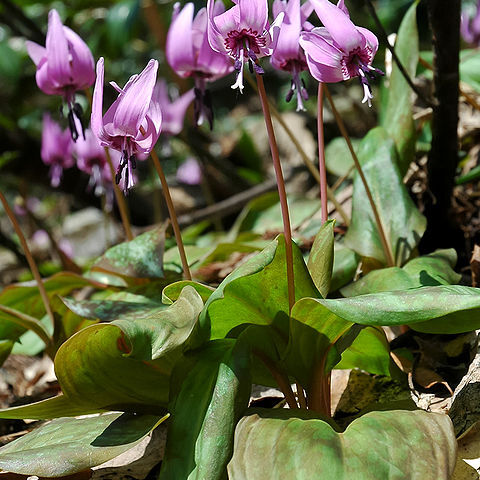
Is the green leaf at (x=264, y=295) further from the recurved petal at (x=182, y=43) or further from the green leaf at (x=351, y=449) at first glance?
the recurved petal at (x=182, y=43)

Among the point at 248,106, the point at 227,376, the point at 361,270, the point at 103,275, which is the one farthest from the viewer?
the point at 248,106

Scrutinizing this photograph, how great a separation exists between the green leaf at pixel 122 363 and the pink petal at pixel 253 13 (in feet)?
1.80

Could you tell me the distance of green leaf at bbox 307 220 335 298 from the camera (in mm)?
1400

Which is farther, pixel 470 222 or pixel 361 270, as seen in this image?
pixel 470 222

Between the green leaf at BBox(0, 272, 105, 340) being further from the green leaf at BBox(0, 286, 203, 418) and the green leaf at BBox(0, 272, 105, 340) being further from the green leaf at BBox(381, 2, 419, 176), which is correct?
the green leaf at BBox(381, 2, 419, 176)

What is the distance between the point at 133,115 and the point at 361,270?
94 centimetres

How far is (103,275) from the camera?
2289 mm

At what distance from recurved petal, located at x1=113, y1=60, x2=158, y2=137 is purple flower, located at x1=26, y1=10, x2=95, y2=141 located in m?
0.61

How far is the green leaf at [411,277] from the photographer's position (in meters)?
1.62

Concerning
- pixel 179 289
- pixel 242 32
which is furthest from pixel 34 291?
pixel 242 32

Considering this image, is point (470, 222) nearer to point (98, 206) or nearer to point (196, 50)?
point (196, 50)

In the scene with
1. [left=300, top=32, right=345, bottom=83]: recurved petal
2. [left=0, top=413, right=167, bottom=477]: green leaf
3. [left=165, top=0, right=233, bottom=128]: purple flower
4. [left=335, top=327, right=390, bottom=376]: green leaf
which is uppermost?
[left=165, top=0, right=233, bottom=128]: purple flower

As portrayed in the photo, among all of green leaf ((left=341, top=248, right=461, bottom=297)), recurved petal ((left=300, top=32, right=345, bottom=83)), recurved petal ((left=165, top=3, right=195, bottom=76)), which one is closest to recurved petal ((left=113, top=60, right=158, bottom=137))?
recurved petal ((left=300, top=32, right=345, bottom=83))

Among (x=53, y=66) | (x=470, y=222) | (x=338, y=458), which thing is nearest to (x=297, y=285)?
(x=338, y=458)
